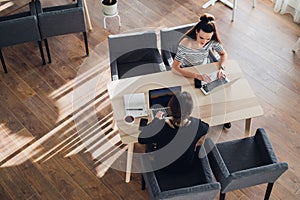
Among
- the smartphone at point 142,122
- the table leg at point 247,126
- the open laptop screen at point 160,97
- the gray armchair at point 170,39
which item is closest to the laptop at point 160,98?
the open laptop screen at point 160,97

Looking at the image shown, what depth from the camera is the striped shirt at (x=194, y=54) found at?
147 inches

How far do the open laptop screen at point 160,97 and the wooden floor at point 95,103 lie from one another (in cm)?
71

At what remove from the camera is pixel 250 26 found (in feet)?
16.7

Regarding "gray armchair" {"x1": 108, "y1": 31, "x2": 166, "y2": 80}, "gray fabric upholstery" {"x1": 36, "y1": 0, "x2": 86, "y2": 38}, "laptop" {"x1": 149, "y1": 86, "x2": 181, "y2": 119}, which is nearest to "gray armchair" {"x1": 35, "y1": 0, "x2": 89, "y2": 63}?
"gray fabric upholstery" {"x1": 36, "y1": 0, "x2": 86, "y2": 38}

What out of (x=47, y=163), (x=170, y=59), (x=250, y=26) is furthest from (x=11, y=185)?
(x=250, y=26)

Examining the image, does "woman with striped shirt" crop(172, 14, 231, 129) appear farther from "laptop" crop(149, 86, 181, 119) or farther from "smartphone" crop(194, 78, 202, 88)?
"laptop" crop(149, 86, 181, 119)

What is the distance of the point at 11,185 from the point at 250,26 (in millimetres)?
3053

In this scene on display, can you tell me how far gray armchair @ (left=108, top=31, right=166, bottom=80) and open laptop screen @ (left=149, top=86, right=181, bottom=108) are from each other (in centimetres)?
49

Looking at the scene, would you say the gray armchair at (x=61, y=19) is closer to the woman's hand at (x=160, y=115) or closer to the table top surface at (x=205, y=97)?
the table top surface at (x=205, y=97)

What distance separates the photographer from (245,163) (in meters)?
3.43

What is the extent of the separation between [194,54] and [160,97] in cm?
54

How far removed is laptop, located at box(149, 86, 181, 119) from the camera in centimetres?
345

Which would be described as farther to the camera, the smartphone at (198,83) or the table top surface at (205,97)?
the smartphone at (198,83)

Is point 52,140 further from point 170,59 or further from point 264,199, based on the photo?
point 264,199
